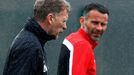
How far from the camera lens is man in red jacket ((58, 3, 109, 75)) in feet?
11.3

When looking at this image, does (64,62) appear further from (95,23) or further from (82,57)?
(95,23)

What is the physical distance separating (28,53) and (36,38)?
16 centimetres

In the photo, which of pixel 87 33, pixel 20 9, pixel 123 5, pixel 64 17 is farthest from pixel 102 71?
pixel 64 17

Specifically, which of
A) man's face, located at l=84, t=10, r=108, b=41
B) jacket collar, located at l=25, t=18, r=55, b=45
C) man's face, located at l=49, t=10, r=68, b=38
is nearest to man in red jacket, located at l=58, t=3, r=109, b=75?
man's face, located at l=84, t=10, r=108, b=41

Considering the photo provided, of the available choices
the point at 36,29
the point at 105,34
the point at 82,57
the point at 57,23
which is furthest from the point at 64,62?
the point at 105,34

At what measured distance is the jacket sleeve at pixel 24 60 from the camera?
279 cm

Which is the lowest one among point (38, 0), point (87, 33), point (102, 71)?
point (102, 71)

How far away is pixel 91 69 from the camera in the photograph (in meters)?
3.53

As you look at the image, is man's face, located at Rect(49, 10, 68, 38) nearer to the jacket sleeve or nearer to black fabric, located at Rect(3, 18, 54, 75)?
black fabric, located at Rect(3, 18, 54, 75)

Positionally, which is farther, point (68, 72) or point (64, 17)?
point (68, 72)

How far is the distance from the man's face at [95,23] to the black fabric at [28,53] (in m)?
0.87

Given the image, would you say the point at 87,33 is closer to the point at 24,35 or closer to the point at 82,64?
the point at 82,64

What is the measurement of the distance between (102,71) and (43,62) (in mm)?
3816

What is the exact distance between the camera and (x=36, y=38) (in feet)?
9.55
